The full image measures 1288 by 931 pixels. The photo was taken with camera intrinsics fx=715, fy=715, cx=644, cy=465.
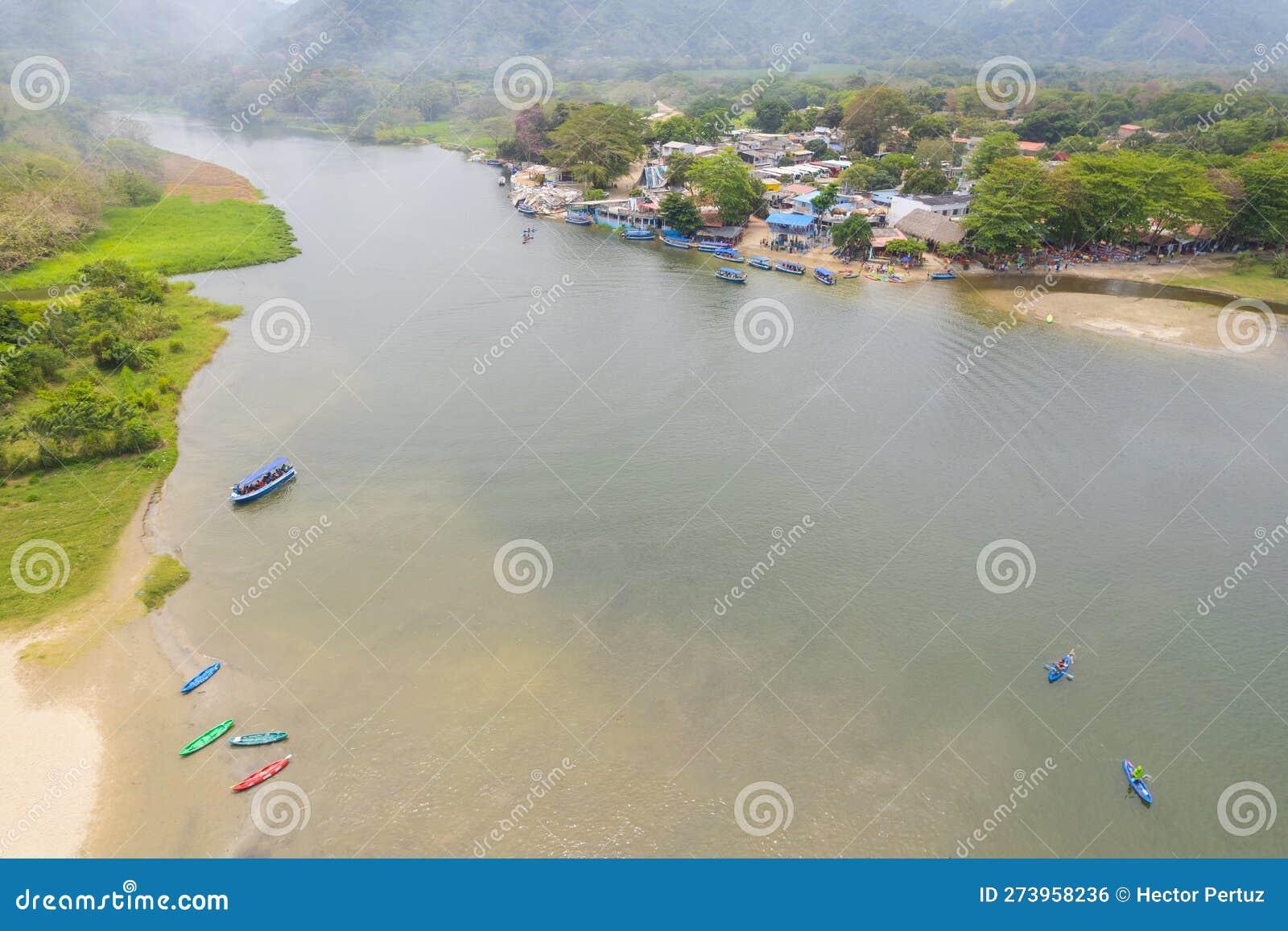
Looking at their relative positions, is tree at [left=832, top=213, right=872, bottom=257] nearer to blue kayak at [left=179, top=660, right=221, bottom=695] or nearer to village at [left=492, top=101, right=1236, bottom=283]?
village at [left=492, top=101, right=1236, bottom=283]

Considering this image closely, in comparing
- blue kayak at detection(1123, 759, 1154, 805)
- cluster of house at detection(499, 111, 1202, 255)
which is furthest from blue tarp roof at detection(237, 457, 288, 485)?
cluster of house at detection(499, 111, 1202, 255)

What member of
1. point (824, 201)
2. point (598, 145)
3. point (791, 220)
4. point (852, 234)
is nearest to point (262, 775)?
point (852, 234)

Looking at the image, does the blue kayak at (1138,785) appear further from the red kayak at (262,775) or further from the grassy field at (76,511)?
the grassy field at (76,511)

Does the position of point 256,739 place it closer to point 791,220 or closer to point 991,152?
point 791,220

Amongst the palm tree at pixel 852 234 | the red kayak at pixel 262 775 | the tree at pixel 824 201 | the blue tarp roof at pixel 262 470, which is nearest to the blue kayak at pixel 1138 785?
the red kayak at pixel 262 775

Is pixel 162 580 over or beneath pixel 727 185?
beneath

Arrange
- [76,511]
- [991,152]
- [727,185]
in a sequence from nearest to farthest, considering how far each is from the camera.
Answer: [76,511], [727,185], [991,152]

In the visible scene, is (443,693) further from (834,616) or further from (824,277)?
(824,277)
